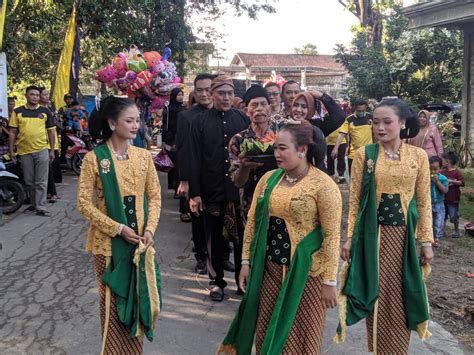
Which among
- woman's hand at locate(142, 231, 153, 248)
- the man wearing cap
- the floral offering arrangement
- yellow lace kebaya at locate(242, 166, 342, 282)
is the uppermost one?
the floral offering arrangement

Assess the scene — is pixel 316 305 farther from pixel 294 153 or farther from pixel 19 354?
pixel 19 354

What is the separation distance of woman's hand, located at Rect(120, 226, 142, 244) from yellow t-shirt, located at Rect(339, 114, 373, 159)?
7.24m

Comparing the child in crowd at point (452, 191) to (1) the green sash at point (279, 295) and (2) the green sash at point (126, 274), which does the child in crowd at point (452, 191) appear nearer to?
(1) the green sash at point (279, 295)

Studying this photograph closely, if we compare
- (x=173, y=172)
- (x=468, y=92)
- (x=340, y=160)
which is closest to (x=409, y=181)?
(x=173, y=172)

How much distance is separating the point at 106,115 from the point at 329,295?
1661mm

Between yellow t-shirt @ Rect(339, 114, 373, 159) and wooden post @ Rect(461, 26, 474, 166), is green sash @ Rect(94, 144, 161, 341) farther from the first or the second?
wooden post @ Rect(461, 26, 474, 166)

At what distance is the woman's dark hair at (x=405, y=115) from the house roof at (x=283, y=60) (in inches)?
1652

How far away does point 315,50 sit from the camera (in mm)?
76938

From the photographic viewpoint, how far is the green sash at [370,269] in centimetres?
341

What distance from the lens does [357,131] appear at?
9883 millimetres

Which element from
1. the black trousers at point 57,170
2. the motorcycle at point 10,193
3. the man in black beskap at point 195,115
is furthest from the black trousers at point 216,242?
the black trousers at point 57,170

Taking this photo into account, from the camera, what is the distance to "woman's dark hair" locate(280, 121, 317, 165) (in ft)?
9.33

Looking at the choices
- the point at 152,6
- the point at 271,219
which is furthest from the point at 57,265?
the point at 152,6

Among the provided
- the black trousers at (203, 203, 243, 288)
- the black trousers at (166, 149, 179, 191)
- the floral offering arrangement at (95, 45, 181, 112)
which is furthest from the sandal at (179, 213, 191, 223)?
the black trousers at (203, 203, 243, 288)
